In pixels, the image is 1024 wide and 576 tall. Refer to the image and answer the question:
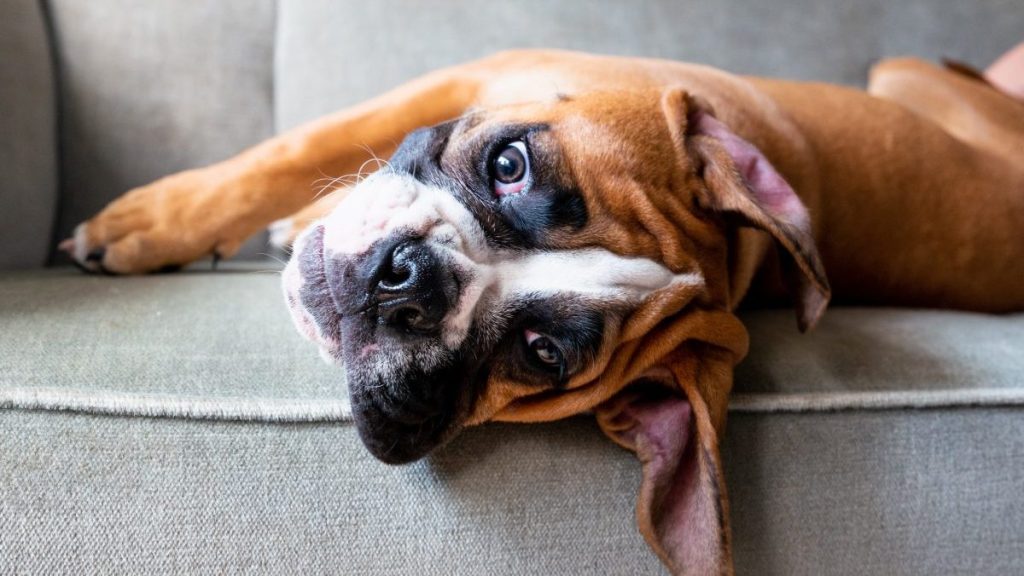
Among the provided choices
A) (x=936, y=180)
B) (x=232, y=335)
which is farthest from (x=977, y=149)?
(x=232, y=335)

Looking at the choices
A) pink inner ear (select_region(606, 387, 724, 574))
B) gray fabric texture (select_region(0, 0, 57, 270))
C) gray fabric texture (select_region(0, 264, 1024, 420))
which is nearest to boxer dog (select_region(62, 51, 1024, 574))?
pink inner ear (select_region(606, 387, 724, 574))

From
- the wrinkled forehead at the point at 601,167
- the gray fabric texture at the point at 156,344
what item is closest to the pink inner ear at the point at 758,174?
the wrinkled forehead at the point at 601,167

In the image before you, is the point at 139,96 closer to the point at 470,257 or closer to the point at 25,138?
the point at 25,138

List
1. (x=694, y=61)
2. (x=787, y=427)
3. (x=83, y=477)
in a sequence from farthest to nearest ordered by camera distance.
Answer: (x=694, y=61) → (x=787, y=427) → (x=83, y=477)

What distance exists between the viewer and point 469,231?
60.6 inches

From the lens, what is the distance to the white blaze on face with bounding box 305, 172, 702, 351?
1470 millimetres

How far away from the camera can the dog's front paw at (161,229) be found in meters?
2.12

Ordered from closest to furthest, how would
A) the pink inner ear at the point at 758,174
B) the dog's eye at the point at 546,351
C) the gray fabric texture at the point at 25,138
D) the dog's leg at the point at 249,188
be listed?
the dog's eye at the point at 546,351 → the pink inner ear at the point at 758,174 → the dog's leg at the point at 249,188 → the gray fabric texture at the point at 25,138

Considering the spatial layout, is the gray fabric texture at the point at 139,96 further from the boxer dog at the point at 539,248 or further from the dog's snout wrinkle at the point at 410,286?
the dog's snout wrinkle at the point at 410,286

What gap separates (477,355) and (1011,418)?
47.2 inches

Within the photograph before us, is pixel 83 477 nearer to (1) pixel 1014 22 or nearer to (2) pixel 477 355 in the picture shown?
(2) pixel 477 355

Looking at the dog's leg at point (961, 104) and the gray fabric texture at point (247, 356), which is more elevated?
the dog's leg at point (961, 104)

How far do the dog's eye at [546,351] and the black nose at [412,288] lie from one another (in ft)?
0.65

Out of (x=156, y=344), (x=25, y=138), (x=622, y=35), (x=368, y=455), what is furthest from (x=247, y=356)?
(x=622, y=35)
